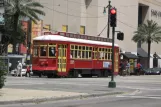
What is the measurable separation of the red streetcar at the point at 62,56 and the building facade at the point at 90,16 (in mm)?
27307

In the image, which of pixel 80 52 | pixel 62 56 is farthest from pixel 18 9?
pixel 62 56

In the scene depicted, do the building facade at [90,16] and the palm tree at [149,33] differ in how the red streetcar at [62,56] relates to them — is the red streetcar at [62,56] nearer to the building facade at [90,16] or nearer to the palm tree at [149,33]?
the building facade at [90,16]

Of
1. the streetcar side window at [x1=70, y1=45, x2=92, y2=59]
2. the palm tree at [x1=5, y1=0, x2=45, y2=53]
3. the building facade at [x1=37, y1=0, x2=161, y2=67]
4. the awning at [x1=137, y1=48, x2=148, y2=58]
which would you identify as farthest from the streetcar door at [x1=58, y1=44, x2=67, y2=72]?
the awning at [x1=137, y1=48, x2=148, y2=58]

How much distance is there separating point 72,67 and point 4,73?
19.5 metres

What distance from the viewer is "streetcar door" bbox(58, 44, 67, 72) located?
34.8 metres

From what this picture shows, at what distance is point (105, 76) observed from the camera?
41.6 m

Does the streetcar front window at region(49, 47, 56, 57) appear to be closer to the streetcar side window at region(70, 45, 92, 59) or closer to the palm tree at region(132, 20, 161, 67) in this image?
the streetcar side window at region(70, 45, 92, 59)

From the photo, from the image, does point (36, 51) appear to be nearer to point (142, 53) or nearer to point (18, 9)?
point (18, 9)

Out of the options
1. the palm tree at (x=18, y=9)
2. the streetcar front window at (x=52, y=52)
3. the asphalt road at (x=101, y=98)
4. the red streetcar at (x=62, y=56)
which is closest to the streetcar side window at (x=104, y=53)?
the red streetcar at (x=62, y=56)

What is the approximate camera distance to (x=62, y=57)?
35.0 meters

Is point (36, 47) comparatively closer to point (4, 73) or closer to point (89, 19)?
point (4, 73)

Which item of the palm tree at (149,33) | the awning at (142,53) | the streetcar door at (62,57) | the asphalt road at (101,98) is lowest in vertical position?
the asphalt road at (101,98)

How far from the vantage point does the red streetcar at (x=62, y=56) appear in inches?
1366

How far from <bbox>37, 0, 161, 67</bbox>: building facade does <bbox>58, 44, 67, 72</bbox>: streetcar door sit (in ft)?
96.9
